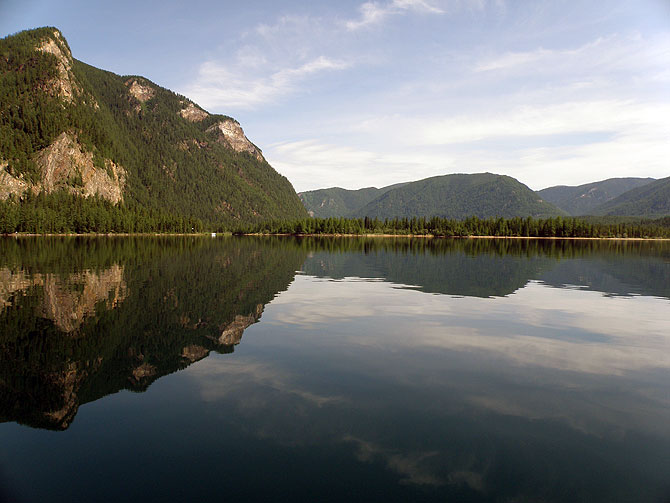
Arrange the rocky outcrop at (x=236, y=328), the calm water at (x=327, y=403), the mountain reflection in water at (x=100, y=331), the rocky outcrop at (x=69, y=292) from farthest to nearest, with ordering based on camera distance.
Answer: the rocky outcrop at (x=69, y=292) < the rocky outcrop at (x=236, y=328) < the mountain reflection in water at (x=100, y=331) < the calm water at (x=327, y=403)

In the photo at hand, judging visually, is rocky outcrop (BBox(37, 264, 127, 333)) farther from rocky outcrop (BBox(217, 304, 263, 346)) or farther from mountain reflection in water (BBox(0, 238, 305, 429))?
rocky outcrop (BBox(217, 304, 263, 346))

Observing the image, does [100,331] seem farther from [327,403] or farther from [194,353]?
[327,403]

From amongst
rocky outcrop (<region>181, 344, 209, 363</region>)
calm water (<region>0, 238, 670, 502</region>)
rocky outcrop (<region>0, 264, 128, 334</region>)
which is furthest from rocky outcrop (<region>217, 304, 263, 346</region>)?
rocky outcrop (<region>0, 264, 128, 334</region>)

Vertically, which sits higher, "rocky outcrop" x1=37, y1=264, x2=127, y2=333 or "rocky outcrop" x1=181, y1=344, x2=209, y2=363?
"rocky outcrop" x1=37, y1=264, x2=127, y2=333

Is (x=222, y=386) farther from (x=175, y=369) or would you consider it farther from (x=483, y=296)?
(x=483, y=296)

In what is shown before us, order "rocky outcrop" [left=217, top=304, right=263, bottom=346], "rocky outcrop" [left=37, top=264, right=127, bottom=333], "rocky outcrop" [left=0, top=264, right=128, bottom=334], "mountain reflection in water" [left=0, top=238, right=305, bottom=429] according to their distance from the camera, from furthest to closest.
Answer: "rocky outcrop" [left=0, top=264, right=128, bottom=334] → "rocky outcrop" [left=37, top=264, right=127, bottom=333] → "rocky outcrop" [left=217, top=304, right=263, bottom=346] → "mountain reflection in water" [left=0, top=238, right=305, bottom=429]

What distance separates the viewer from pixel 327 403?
47.4 ft

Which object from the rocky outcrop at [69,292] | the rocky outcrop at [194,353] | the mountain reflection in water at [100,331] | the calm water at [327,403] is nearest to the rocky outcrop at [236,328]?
the mountain reflection in water at [100,331]

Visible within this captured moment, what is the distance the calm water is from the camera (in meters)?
10.2

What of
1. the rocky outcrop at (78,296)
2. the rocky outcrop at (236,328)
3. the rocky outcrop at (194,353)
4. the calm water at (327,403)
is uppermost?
the rocky outcrop at (78,296)

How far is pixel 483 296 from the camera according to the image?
38656 millimetres

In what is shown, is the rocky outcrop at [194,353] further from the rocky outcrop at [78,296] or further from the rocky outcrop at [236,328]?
the rocky outcrop at [78,296]

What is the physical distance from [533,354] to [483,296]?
18593 millimetres

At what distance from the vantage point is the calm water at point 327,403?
10.2 metres
